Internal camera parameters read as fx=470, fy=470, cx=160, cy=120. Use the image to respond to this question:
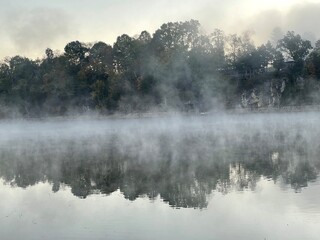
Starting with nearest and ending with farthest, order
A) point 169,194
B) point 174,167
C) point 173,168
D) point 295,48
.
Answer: point 169,194 < point 173,168 < point 174,167 < point 295,48

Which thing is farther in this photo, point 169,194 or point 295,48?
point 295,48

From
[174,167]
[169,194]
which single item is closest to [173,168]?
[174,167]

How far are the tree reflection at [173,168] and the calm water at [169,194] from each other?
69 mm

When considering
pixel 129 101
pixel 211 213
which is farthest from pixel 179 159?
pixel 129 101

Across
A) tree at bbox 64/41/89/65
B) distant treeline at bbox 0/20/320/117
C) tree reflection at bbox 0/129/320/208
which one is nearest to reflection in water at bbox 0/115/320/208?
tree reflection at bbox 0/129/320/208

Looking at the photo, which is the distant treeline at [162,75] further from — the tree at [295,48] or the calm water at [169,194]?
the calm water at [169,194]

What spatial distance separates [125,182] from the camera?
29812 mm

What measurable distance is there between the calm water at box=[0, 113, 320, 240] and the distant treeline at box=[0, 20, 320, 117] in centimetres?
8289

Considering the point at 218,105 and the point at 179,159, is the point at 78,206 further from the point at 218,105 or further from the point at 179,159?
the point at 218,105

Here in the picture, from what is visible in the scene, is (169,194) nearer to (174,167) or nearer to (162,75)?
(174,167)

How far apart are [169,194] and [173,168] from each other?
8.56 m

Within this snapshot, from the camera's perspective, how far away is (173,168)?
110 feet

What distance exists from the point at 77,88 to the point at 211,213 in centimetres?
12941

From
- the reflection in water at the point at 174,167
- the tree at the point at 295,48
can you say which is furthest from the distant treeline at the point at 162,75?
the reflection in water at the point at 174,167
